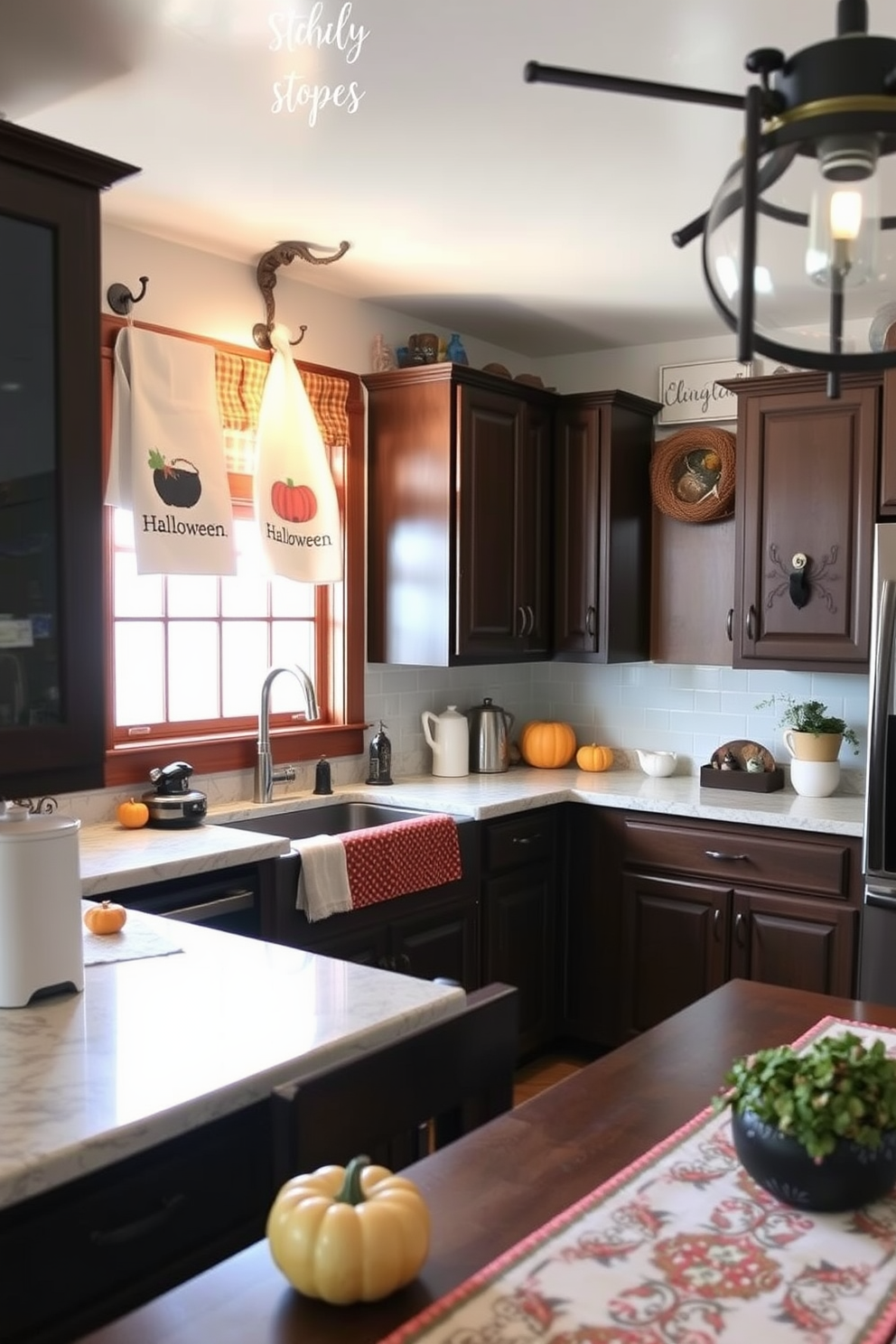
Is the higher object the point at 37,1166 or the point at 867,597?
the point at 867,597

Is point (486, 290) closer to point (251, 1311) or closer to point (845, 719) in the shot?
point (845, 719)

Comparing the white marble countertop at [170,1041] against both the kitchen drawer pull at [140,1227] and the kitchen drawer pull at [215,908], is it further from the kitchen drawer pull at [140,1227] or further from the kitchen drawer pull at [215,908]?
the kitchen drawer pull at [215,908]

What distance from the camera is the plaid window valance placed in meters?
3.55

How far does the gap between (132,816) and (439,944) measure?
103 cm

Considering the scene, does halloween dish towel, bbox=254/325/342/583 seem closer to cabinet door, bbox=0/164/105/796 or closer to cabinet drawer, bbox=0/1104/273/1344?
cabinet door, bbox=0/164/105/796

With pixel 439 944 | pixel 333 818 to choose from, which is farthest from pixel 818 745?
pixel 333 818

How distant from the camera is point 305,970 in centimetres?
199

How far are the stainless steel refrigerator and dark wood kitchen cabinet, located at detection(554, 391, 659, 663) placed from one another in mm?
1197

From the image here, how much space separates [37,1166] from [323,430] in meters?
2.95

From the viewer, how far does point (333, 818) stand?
3846 millimetres

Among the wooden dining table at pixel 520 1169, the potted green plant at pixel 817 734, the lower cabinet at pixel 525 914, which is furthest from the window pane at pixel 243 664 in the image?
the wooden dining table at pixel 520 1169

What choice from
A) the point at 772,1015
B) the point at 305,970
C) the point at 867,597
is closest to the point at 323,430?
the point at 867,597

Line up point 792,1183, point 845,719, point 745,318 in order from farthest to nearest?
point 845,719 → point 792,1183 → point 745,318

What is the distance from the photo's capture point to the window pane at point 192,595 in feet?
11.8
